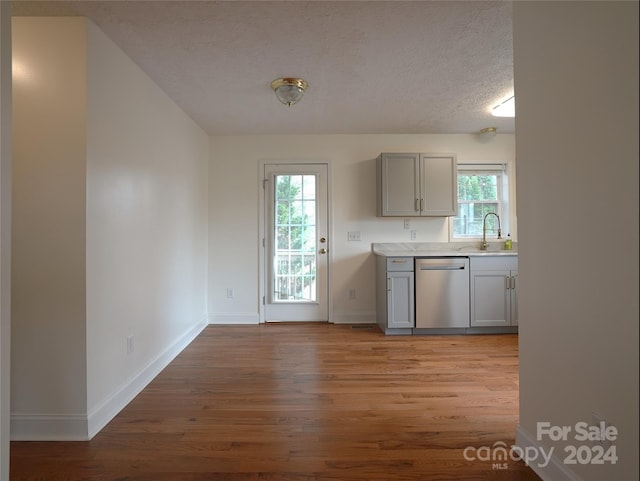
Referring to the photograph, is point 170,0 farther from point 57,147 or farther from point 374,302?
point 374,302

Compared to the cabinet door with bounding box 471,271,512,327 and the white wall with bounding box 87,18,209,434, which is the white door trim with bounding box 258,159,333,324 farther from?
the cabinet door with bounding box 471,271,512,327

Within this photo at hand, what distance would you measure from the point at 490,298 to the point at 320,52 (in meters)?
2.91

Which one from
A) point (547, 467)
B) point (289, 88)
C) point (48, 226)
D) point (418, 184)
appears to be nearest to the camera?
point (547, 467)

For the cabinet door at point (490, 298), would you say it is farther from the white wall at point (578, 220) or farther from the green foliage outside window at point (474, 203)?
the white wall at point (578, 220)

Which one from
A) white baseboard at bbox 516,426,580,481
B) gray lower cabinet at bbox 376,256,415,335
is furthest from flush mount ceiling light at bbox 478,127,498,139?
white baseboard at bbox 516,426,580,481

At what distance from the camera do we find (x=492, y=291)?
3494 mm

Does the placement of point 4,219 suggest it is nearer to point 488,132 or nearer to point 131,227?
point 131,227

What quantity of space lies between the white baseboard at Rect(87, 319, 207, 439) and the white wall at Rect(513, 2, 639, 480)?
2185 millimetres

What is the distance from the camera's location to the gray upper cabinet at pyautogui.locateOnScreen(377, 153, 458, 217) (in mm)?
3771

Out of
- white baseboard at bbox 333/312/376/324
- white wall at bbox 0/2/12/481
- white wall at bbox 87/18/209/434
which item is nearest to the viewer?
white wall at bbox 0/2/12/481

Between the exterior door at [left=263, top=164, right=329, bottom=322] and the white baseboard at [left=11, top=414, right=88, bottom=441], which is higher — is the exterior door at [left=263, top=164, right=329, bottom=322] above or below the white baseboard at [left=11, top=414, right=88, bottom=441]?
above

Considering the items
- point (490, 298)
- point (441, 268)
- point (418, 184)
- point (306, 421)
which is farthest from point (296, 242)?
point (306, 421)

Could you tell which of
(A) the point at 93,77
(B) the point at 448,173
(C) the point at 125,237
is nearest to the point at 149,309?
(C) the point at 125,237

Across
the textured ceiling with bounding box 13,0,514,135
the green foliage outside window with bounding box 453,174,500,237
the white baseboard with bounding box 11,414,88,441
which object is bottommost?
the white baseboard with bounding box 11,414,88,441
